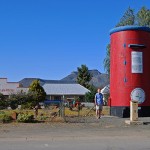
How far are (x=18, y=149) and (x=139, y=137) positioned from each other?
5362 mm

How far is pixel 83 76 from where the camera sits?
109 metres

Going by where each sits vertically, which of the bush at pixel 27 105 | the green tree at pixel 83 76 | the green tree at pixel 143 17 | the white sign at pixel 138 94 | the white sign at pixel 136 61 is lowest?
the bush at pixel 27 105

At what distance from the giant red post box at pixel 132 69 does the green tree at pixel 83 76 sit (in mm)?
80881

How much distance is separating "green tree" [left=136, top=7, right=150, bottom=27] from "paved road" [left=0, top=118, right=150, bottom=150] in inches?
1210

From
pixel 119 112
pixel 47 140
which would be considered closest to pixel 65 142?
pixel 47 140

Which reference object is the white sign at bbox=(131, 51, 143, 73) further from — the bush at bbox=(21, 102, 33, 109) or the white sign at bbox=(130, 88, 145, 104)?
the bush at bbox=(21, 102, 33, 109)

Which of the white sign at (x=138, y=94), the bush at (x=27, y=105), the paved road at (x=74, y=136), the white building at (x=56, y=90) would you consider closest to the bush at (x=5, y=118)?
the paved road at (x=74, y=136)

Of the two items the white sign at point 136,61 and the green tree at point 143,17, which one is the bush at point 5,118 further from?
the green tree at point 143,17

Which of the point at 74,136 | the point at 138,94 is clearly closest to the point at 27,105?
→ the point at 138,94

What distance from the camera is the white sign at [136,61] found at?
25.6m

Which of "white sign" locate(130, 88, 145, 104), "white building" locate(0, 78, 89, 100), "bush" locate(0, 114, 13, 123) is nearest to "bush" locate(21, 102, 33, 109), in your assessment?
"white sign" locate(130, 88, 145, 104)

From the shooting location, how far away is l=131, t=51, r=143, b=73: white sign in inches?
1009

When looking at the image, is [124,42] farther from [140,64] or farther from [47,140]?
[47,140]

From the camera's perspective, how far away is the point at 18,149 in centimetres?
1299
